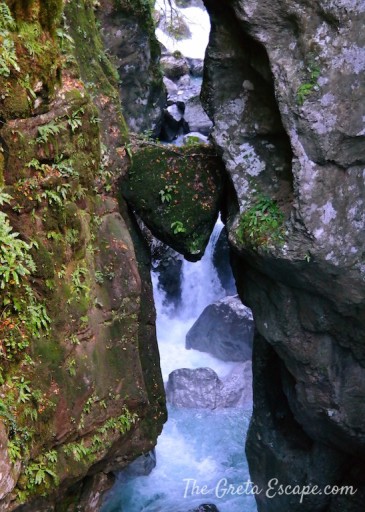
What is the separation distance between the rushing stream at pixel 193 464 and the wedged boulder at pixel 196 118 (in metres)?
8.46

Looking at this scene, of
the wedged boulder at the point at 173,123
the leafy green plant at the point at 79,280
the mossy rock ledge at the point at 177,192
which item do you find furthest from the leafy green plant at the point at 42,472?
the wedged boulder at the point at 173,123

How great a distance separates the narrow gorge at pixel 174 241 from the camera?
16.0 feet

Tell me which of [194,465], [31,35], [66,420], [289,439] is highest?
[31,35]

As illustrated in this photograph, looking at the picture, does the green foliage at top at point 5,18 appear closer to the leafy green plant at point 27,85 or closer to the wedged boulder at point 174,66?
the leafy green plant at point 27,85

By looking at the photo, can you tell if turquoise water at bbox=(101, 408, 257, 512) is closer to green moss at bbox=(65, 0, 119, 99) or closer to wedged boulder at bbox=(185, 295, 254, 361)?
wedged boulder at bbox=(185, 295, 254, 361)

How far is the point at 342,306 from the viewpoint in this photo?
21.2 feet

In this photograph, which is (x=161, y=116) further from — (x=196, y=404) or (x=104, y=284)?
(x=104, y=284)

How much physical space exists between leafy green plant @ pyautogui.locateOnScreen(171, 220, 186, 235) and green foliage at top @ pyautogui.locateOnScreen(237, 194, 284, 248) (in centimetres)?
94

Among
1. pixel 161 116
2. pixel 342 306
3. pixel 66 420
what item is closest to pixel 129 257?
pixel 66 420

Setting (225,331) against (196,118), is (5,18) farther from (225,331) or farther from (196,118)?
(196,118)

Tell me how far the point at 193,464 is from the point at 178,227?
17.5 ft

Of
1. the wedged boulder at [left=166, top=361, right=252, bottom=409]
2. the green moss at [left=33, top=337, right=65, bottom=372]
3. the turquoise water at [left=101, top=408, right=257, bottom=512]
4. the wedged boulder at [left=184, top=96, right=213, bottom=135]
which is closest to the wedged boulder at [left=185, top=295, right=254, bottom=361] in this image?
the wedged boulder at [left=166, top=361, right=252, bottom=409]

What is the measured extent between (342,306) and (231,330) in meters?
6.78

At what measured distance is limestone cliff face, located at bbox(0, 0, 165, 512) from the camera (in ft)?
15.3
